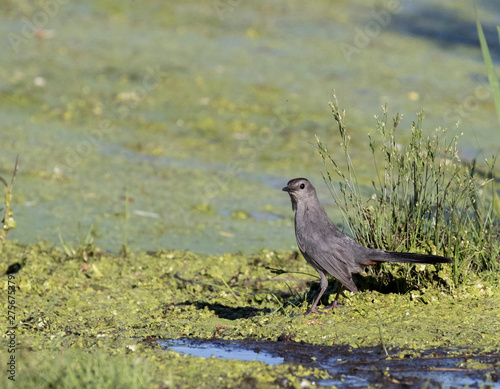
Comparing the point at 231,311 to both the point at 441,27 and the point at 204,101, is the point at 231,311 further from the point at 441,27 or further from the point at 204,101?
the point at 441,27

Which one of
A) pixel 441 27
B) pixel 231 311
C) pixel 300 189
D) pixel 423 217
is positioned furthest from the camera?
pixel 441 27

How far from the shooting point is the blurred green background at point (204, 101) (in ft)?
20.6

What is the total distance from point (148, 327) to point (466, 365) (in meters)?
1.73

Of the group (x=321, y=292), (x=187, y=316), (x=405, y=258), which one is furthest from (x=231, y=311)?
(x=405, y=258)

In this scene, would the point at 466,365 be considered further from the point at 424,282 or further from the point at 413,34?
the point at 413,34

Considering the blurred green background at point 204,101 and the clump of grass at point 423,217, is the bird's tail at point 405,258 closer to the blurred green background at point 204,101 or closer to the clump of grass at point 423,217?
the clump of grass at point 423,217

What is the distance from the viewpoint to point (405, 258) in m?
3.76

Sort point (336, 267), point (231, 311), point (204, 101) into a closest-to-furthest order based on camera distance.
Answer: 1. point (336, 267)
2. point (231, 311)
3. point (204, 101)

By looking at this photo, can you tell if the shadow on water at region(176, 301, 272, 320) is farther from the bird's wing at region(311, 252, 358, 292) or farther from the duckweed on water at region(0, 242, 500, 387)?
the bird's wing at region(311, 252, 358, 292)

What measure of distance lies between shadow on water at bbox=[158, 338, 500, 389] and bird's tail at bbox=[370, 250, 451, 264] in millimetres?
484

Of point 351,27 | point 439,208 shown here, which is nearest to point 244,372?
point 439,208

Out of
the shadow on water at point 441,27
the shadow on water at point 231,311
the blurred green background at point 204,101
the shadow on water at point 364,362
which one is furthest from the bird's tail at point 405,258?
the shadow on water at point 441,27

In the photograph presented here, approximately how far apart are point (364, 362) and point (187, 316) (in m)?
1.28

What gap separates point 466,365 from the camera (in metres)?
3.28
